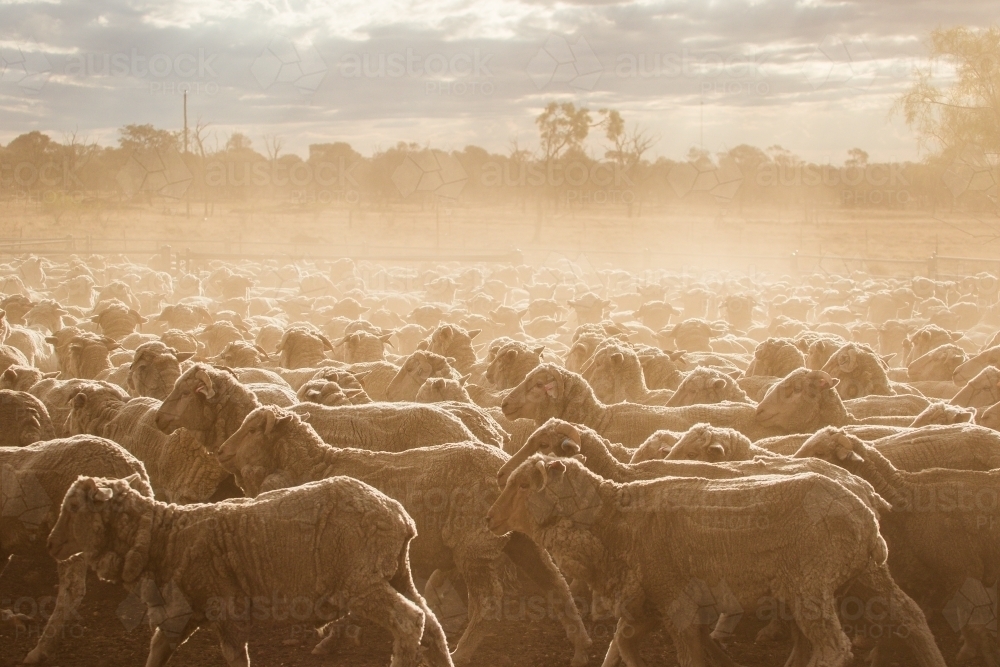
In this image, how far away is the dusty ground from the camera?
20.5ft

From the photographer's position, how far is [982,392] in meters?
8.77

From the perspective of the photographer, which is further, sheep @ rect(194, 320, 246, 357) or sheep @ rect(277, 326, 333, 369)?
sheep @ rect(194, 320, 246, 357)

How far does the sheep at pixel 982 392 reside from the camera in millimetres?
8703

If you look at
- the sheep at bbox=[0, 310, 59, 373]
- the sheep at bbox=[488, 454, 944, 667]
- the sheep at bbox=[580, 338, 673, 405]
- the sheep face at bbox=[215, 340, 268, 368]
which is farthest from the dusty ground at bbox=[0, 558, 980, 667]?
the sheep at bbox=[0, 310, 59, 373]

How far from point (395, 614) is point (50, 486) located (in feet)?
9.05

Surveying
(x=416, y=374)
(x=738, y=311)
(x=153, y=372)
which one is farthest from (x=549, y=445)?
(x=738, y=311)

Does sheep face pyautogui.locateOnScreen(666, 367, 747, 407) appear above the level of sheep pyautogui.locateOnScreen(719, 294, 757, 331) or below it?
above

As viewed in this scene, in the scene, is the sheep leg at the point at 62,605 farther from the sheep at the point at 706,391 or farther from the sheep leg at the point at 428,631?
the sheep at the point at 706,391

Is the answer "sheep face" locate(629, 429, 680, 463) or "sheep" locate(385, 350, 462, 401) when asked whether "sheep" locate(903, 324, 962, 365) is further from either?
"sheep face" locate(629, 429, 680, 463)

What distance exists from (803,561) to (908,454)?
203 cm

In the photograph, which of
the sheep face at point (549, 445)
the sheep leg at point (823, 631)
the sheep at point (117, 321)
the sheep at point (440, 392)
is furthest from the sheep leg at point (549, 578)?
the sheep at point (117, 321)

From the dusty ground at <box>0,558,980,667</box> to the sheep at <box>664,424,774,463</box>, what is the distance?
4.09 feet

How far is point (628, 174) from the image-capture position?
2478 inches

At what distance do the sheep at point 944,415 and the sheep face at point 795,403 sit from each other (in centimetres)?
74
